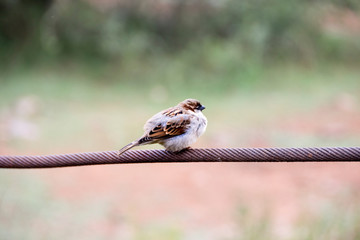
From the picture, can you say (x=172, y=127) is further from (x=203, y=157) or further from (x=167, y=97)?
(x=167, y=97)

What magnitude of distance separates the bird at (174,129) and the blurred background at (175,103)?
112 inches

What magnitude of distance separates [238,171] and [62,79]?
18.2 ft

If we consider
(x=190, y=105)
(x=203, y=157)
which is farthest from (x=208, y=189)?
(x=203, y=157)

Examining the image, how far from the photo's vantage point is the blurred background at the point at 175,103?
319 inches

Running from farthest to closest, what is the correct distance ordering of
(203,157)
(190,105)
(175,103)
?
(175,103) < (190,105) < (203,157)

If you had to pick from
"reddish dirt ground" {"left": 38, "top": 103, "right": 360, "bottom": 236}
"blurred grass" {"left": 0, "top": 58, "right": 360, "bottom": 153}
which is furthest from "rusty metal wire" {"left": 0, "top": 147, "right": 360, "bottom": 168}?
"blurred grass" {"left": 0, "top": 58, "right": 360, "bottom": 153}

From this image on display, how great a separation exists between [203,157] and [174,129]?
32.8 inches

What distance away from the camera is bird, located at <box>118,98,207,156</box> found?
3.56 metres

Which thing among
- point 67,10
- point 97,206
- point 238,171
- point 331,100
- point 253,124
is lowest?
point 97,206

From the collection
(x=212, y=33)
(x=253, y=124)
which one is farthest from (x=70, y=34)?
(x=253, y=124)

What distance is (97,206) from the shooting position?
8609 mm

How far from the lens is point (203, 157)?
287 centimetres

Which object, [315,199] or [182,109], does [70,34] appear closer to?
[315,199]

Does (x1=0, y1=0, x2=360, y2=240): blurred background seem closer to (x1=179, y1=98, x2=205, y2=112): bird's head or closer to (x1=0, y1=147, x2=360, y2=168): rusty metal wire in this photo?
(x1=179, y1=98, x2=205, y2=112): bird's head
